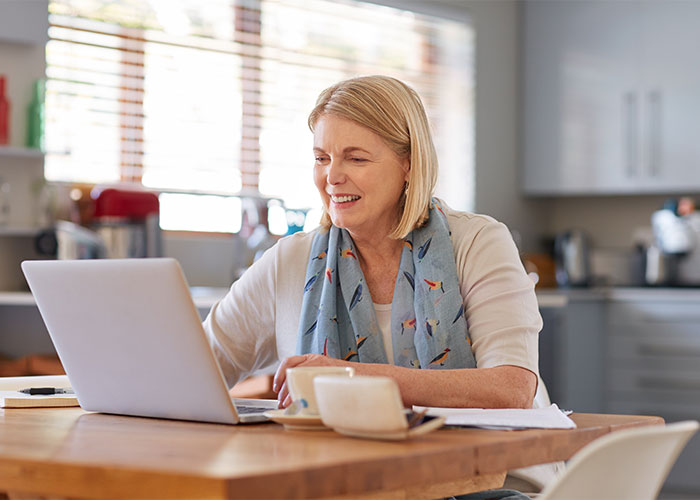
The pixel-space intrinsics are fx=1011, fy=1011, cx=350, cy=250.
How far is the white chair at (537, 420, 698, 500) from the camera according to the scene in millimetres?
976

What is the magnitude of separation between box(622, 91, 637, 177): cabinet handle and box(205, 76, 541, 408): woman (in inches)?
128

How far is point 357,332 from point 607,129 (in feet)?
11.6

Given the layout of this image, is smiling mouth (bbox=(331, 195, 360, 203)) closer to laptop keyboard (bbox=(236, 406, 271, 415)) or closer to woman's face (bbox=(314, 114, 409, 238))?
woman's face (bbox=(314, 114, 409, 238))

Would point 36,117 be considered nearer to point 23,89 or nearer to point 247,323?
point 23,89

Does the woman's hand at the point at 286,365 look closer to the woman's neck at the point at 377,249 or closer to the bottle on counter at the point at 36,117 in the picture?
the woman's neck at the point at 377,249

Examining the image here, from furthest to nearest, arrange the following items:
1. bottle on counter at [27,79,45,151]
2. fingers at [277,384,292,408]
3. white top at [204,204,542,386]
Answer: bottle on counter at [27,79,45,151] → white top at [204,204,542,386] → fingers at [277,384,292,408]

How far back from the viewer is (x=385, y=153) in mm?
1836

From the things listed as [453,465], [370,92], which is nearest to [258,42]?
[370,92]

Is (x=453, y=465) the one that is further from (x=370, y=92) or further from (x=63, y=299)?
(x=370, y=92)

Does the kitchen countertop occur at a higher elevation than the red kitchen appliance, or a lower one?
lower

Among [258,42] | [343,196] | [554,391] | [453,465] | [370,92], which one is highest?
[258,42]

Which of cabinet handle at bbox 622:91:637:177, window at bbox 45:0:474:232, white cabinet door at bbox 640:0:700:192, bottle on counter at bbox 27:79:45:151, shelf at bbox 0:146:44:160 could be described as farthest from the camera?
cabinet handle at bbox 622:91:637:177

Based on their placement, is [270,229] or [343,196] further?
[270,229]

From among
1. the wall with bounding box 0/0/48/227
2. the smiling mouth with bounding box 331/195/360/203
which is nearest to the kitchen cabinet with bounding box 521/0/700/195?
the wall with bounding box 0/0/48/227
